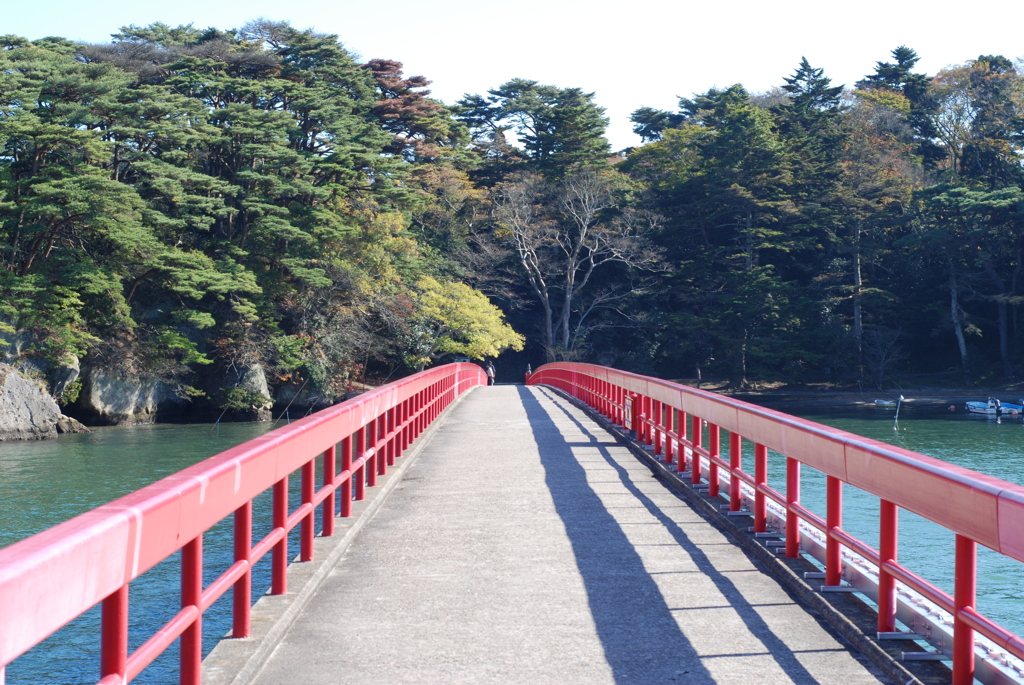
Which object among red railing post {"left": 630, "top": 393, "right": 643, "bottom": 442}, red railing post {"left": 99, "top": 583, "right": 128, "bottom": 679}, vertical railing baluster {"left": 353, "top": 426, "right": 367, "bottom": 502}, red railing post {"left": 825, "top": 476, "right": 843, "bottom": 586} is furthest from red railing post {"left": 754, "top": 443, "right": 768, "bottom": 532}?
red railing post {"left": 630, "top": 393, "right": 643, "bottom": 442}

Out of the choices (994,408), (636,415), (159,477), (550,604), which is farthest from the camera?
(994,408)

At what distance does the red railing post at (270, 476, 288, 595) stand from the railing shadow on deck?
165 cm

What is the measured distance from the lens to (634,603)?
203 inches

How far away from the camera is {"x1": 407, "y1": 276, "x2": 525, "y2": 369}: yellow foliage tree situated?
46531 mm

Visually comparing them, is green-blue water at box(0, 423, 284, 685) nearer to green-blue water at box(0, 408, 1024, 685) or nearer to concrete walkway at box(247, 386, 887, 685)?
green-blue water at box(0, 408, 1024, 685)

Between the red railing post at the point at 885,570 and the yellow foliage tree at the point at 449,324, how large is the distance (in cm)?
4172

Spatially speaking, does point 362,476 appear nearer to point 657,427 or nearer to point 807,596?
point 657,427

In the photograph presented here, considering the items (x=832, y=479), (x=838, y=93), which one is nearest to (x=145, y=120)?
(x=832, y=479)

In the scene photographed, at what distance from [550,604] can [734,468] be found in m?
2.66

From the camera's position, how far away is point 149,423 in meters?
37.1

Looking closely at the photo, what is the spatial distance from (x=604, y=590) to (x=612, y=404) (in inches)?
436

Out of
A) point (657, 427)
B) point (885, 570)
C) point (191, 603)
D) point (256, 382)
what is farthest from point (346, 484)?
point (256, 382)

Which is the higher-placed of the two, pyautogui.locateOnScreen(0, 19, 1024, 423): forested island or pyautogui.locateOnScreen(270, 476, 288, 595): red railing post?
pyautogui.locateOnScreen(0, 19, 1024, 423): forested island

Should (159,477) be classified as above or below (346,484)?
below
